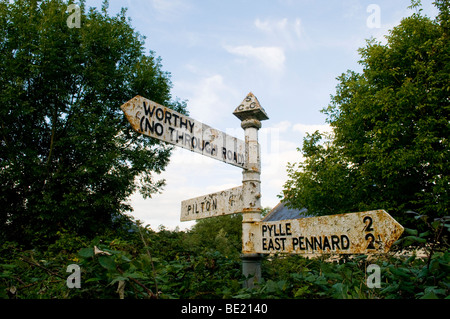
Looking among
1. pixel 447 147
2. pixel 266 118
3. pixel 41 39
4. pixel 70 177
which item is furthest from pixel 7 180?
pixel 447 147

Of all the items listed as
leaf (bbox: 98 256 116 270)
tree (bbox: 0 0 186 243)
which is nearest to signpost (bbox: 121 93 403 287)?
leaf (bbox: 98 256 116 270)

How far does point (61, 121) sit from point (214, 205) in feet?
42.2

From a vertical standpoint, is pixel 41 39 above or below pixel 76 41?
below

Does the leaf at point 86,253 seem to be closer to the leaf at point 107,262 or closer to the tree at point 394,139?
the leaf at point 107,262

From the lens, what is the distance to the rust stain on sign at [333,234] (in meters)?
2.05

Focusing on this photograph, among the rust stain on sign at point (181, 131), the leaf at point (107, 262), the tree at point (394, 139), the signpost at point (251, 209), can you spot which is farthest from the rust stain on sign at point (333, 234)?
the tree at point (394, 139)

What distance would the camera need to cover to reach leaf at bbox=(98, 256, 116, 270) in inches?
51.8

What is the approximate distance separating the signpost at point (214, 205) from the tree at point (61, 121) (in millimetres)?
9139

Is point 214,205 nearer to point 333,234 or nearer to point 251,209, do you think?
point 251,209

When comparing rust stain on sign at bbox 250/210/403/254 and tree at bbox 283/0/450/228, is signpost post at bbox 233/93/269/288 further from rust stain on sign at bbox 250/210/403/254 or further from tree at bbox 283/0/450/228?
tree at bbox 283/0/450/228

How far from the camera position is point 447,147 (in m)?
9.95

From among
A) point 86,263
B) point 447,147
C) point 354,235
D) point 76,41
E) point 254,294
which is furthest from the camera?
point 76,41
